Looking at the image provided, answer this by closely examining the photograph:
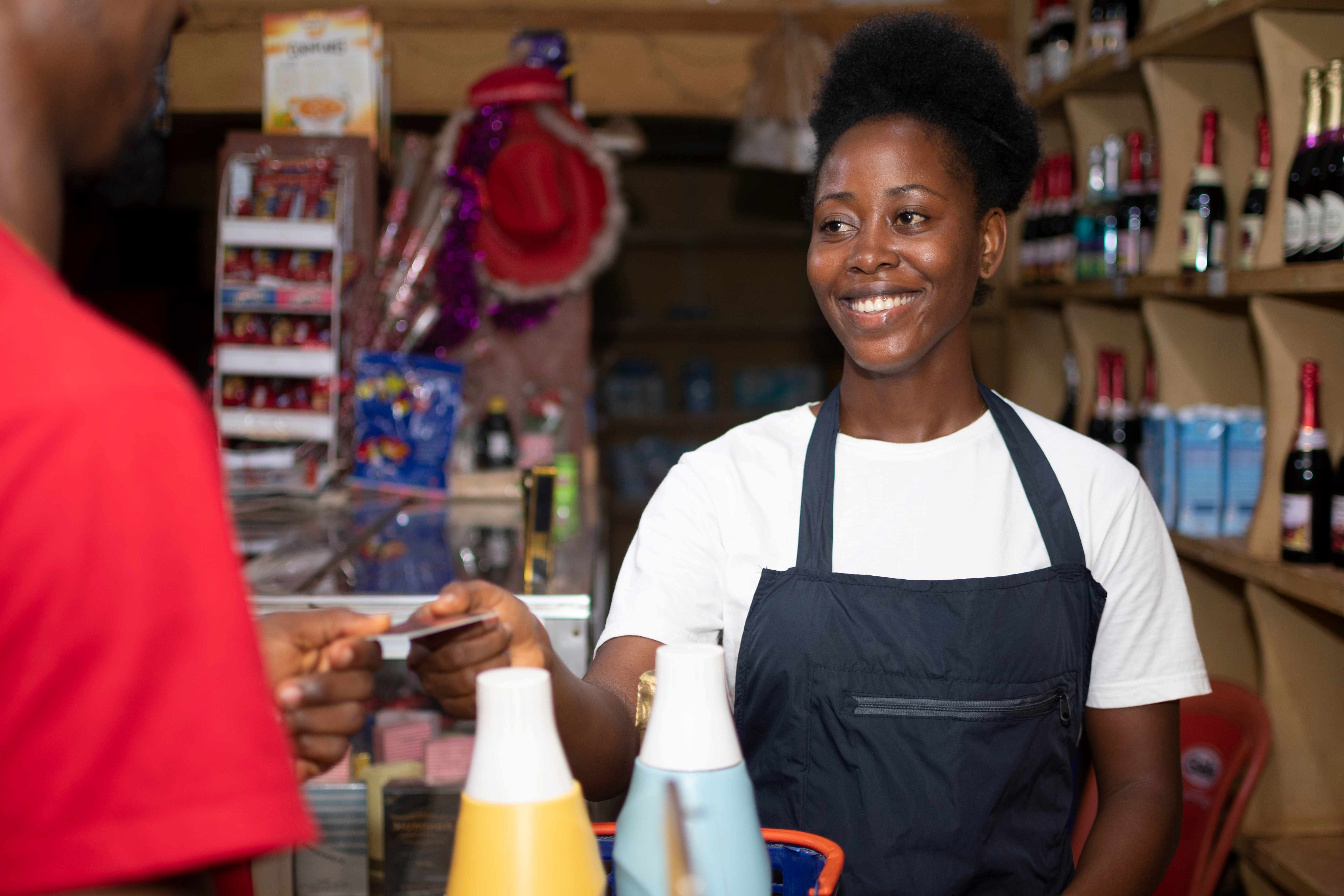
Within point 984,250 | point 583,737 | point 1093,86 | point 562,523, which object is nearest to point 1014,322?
point 1093,86

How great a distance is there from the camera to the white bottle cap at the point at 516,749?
29.1 inches

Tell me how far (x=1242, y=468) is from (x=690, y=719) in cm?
238

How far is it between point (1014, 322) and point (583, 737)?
3.61 meters

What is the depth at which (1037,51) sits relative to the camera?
4.07 meters

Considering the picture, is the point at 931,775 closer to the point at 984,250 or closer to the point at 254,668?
the point at 984,250

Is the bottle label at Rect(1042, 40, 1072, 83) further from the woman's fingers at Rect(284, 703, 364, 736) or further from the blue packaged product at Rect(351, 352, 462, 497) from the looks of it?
the woman's fingers at Rect(284, 703, 364, 736)

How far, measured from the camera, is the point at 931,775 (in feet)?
4.18

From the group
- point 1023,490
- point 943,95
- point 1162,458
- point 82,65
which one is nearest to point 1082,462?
point 1023,490

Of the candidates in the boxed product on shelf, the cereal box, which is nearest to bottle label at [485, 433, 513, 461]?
the boxed product on shelf

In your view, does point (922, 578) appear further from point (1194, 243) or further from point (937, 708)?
point (1194, 243)

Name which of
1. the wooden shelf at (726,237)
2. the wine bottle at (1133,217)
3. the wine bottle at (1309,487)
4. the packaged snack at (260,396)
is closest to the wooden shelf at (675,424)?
the wooden shelf at (726,237)

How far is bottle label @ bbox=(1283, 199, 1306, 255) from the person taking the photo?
2203mm

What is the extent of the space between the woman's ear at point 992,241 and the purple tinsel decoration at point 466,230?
2116mm

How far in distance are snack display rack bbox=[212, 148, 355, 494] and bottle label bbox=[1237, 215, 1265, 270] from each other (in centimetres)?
240
